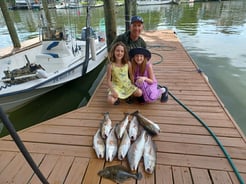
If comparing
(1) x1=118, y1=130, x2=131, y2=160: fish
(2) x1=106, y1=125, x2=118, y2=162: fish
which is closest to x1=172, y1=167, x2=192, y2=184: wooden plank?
(1) x1=118, y1=130, x2=131, y2=160: fish

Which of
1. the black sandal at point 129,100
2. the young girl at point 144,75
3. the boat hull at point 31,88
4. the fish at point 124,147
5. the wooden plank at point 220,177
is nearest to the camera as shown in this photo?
the wooden plank at point 220,177

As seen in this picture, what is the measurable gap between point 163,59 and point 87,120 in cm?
310

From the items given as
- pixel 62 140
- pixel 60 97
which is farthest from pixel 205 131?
pixel 60 97

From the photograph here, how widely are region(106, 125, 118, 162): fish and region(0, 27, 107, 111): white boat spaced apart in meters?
2.05

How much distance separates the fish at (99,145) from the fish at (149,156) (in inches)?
16.3

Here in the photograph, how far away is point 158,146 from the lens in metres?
1.99

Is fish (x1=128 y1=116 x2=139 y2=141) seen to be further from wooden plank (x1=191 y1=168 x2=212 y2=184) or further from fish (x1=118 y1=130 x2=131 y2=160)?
wooden plank (x1=191 y1=168 x2=212 y2=184)

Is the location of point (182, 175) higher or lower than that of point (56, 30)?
lower

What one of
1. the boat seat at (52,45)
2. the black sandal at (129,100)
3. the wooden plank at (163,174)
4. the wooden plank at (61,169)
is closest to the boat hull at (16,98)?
the boat seat at (52,45)

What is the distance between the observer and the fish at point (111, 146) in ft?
5.92

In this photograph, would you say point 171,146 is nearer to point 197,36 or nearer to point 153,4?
point 197,36

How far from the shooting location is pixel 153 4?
2883 centimetres

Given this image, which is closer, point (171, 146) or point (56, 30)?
point (171, 146)

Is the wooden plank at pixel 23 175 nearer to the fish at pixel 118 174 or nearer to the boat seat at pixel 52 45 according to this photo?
the fish at pixel 118 174
